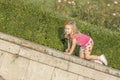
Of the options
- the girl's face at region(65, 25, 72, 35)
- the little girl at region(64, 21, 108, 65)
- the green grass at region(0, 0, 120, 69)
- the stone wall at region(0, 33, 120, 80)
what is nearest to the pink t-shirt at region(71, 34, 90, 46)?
the little girl at region(64, 21, 108, 65)

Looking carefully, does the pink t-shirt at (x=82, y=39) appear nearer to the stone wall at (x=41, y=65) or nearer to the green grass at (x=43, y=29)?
the green grass at (x=43, y=29)

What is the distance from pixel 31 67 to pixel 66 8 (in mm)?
3832

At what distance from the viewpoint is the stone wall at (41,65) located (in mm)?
9008

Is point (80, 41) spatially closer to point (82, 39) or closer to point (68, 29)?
point (82, 39)

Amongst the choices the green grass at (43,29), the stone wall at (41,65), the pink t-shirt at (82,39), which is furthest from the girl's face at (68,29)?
the stone wall at (41,65)

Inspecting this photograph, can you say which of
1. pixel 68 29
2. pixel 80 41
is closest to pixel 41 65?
pixel 68 29

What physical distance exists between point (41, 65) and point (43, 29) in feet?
5.37

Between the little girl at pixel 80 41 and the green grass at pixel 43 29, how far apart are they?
0.35m

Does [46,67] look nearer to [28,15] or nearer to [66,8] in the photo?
[28,15]

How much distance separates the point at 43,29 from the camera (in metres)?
10.5

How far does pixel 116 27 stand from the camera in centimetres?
1224

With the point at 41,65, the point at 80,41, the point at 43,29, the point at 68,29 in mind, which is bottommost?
the point at 41,65

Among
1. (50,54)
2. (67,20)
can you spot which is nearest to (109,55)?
(67,20)

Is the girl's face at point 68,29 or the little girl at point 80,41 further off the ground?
the girl's face at point 68,29
